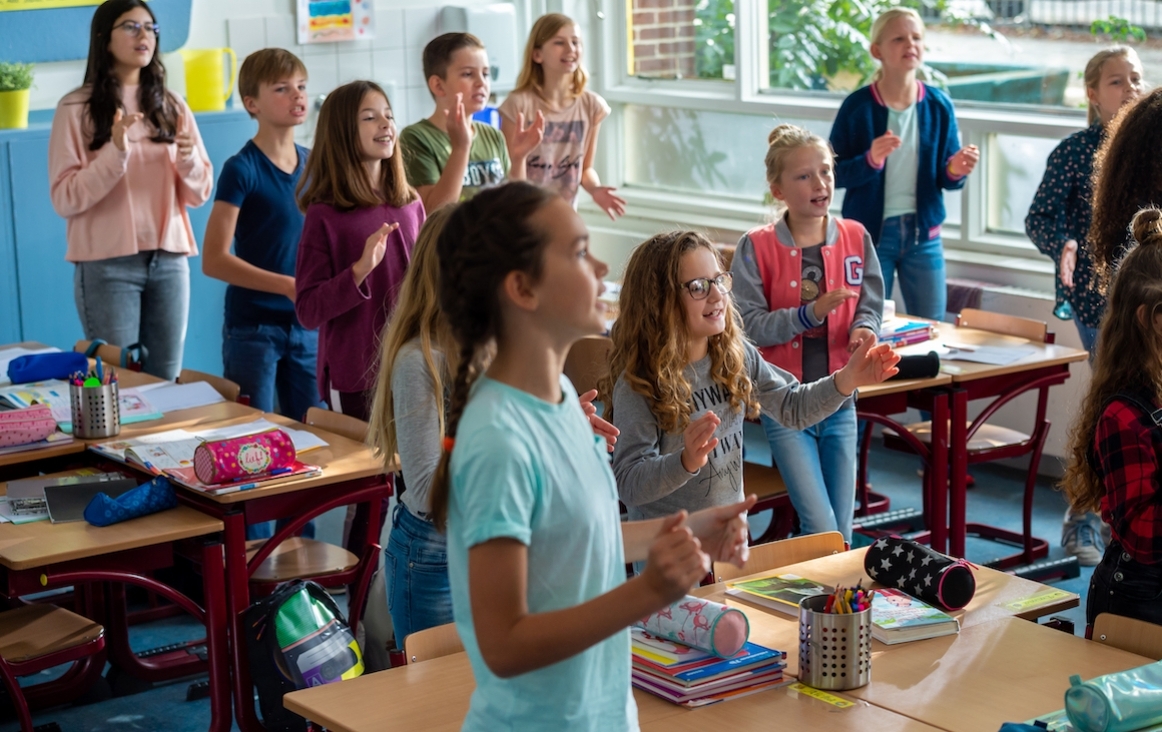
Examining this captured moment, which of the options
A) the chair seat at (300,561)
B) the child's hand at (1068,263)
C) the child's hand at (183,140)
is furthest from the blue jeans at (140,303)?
the child's hand at (1068,263)

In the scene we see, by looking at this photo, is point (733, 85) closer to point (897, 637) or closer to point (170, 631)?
point (170, 631)

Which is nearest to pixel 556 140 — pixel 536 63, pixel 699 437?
pixel 536 63

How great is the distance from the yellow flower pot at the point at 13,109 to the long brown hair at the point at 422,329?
3.84 meters

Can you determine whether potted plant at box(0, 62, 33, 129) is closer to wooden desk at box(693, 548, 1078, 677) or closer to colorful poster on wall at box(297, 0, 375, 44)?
colorful poster on wall at box(297, 0, 375, 44)

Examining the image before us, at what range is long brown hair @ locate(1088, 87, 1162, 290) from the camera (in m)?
3.81

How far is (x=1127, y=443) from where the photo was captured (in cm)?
272

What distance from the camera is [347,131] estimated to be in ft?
12.6

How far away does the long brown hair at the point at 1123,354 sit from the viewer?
9.12 feet

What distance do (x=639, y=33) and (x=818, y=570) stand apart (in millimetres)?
5401

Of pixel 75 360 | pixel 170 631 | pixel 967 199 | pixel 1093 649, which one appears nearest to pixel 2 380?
pixel 75 360

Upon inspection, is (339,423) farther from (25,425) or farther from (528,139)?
(528,139)

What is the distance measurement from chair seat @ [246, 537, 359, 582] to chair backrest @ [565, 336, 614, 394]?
3.38ft

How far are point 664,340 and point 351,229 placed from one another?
1.14 meters

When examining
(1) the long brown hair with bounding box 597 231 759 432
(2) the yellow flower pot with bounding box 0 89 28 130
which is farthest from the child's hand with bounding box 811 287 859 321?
(2) the yellow flower pot with bounding box 0 89 28 130
